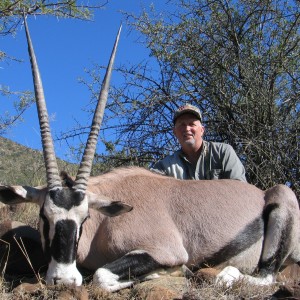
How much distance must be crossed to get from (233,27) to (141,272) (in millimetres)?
5396

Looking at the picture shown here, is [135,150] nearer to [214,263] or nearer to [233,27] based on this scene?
[233,27]

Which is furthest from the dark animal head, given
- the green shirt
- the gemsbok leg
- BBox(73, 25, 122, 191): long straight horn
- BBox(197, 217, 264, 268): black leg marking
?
the green shirt

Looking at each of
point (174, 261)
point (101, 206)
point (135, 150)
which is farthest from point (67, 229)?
point (135, 150)

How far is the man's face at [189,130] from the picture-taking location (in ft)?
21.2

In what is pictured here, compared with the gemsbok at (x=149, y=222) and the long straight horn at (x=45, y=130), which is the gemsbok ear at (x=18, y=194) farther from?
the long straight horn at (x=45, y=130)

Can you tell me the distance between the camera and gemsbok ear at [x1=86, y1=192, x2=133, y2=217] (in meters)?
4.57

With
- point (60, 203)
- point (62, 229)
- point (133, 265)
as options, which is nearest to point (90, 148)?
point (60, 203)

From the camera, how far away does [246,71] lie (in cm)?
820

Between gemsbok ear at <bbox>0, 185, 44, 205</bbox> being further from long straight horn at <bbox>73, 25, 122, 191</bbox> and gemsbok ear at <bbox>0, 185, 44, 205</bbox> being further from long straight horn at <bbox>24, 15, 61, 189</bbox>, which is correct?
long straight horn at <bbox>73, 25, 122, 191</bbox>

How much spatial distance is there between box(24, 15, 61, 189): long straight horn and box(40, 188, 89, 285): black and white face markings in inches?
6.4

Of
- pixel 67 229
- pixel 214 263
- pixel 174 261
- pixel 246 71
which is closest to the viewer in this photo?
pixel 67 229

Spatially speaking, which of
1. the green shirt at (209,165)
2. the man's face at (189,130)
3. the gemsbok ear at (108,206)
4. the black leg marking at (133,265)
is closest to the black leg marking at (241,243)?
the black leg marking at (133,265)

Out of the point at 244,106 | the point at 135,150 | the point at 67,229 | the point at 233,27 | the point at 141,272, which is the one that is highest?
the point at 233,27

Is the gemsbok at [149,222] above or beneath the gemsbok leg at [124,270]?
above
